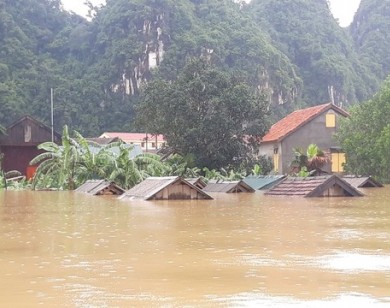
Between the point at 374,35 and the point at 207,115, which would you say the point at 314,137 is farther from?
the point at 374,35

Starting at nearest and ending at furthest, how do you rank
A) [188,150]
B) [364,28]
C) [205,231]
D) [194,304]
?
[194,304] → [205,231] → [188,150] → [364,28]

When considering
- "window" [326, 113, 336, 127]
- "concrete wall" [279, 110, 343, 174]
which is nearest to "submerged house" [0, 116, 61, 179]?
"concrete wall" [279, 110, 343, 174]

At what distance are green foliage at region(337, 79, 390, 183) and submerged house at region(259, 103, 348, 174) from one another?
7.11 meters

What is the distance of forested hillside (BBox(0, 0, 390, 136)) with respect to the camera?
7319 centimetres

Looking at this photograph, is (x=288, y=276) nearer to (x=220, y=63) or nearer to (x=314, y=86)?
(x=220, y=63)

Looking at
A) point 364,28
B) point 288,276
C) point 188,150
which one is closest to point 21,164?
point 188,150

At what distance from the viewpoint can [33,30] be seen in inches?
3359

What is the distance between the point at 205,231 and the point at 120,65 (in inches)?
2835

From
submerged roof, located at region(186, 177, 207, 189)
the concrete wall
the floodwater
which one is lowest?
the floodwater

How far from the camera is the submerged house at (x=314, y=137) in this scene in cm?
4306

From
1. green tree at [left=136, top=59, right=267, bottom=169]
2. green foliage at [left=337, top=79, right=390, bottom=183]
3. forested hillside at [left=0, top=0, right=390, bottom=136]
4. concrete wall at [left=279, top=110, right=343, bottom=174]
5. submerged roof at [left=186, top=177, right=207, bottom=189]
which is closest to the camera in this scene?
submerged roof at [left=186, top=177, right=207, bottom=189]

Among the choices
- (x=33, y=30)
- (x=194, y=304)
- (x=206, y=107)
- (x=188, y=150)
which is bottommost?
(x=194, y=304)

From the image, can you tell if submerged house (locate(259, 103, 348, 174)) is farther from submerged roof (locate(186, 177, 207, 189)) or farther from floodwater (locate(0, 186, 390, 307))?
floodwater (locate(0, 186, 390, 307))

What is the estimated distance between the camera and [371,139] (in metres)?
33.3
